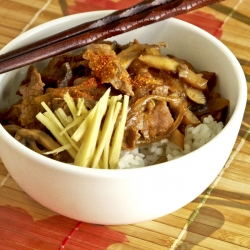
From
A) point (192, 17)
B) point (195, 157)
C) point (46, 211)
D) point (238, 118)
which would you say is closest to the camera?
point (195, 157)

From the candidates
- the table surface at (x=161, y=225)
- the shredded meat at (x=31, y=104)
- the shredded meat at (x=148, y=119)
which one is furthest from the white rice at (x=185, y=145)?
the shredded meat at (x=31, y=104)

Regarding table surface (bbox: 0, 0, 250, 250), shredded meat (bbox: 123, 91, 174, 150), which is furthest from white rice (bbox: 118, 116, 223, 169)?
table surface (bbox: 0, 0, 250, 250)

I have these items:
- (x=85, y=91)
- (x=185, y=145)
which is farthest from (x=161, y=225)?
(x=85, y=91)

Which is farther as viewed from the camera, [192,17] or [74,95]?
[192,17]

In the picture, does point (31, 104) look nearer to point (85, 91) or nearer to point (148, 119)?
point (85, 91)

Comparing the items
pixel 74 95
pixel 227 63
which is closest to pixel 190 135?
pixel 227 63

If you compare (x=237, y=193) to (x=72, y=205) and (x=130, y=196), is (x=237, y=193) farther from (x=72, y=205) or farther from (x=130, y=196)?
(x=72, y=205)

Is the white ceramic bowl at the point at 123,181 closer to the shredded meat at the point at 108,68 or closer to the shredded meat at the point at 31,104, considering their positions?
the shredded meat at the point at 31,104
